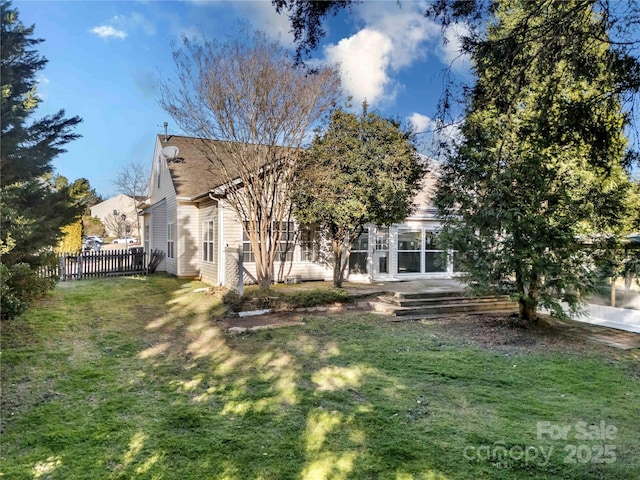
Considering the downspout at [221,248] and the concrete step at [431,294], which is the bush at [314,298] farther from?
the downspout at [221,248]

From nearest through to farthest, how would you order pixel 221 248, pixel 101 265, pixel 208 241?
pixel 221 248, pixel 208 241, pixel 101 265

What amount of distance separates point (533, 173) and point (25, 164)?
9561 millimetres

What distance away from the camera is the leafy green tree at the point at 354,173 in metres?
10.6

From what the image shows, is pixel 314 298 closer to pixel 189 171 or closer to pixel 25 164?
pixel 25 164

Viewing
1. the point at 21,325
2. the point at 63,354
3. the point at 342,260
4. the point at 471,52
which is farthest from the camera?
the point at 342,260

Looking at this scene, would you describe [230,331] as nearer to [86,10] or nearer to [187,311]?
[187,311]

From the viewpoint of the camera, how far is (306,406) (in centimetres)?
432

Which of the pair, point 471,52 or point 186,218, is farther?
point 186,218

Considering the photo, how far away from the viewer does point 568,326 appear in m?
8.83

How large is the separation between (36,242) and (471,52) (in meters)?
7.97

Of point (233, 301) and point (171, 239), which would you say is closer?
point (233, 301)

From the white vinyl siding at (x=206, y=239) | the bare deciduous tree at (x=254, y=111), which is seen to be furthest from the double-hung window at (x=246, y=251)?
the bare deciduous tree at (x=254, y=111)

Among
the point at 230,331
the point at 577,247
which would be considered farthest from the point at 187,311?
the point at 577,247

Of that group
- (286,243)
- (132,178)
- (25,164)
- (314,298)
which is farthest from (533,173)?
(132,178)
